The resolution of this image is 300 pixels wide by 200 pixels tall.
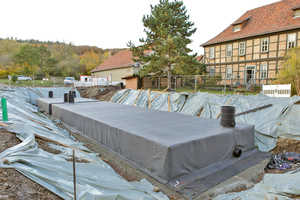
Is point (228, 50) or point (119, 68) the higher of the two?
point (228, 50)

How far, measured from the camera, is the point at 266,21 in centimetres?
1961

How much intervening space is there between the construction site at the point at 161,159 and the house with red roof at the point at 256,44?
13054 mm

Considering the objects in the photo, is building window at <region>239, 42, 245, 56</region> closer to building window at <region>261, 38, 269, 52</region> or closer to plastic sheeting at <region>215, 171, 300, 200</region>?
building window at <region>261, 38, 269, 52</region>

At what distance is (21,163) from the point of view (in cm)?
274

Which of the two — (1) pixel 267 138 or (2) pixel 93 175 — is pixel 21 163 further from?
(1) pixel 267 138

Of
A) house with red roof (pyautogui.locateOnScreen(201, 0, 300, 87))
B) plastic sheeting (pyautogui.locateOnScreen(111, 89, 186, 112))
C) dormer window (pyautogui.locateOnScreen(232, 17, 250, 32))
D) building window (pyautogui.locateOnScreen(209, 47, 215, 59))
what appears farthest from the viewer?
building window (pyautogui.locateOnScreen(209, 47, 215, 59))

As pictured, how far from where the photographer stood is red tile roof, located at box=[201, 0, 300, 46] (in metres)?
17.7

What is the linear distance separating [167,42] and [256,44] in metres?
10.0

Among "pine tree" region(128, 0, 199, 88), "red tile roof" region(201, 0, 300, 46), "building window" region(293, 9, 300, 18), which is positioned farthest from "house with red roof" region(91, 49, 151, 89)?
"building window" region(293, 9, 300, 18)

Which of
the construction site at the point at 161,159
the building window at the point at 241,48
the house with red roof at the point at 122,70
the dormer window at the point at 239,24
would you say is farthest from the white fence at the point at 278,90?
the house with red roof at the point at 122,70

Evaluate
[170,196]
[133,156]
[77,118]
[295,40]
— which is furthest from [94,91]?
[295,40]

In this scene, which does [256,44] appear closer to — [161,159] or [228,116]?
[228,116]


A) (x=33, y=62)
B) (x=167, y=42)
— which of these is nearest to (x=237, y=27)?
(x=167, y=42)

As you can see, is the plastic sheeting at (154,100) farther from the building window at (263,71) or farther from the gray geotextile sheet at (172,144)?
the building window at (263,71)
